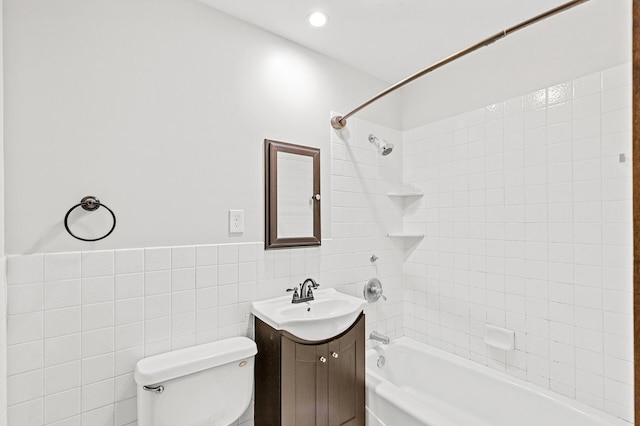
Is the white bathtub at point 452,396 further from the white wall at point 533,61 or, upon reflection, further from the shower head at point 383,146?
the white wall at point 533,61

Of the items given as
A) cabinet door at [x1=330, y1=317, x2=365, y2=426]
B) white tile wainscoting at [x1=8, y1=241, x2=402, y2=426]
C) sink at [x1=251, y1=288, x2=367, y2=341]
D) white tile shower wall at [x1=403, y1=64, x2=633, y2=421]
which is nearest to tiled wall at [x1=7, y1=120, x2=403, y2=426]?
white tile wainscoting at [x1=8, y1=241, x2=402, y2=426]

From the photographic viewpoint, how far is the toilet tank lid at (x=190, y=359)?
1242 millimetres

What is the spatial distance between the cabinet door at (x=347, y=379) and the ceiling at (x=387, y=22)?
1.69 meters

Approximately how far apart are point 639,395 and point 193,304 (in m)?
1.55

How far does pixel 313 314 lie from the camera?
181 cm

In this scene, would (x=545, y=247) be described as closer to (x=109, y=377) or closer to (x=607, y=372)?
(x=607, y=372)

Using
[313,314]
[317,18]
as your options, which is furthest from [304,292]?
[317,18]

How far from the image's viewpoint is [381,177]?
7.91ft

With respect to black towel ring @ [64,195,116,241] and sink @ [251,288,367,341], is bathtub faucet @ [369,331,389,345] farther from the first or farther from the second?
black towel ring @ [64,195,116,241]

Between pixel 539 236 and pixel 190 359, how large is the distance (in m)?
1.95

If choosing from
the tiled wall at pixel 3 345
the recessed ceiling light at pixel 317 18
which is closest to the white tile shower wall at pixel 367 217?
the recessed ceiling light at pixel 317 18

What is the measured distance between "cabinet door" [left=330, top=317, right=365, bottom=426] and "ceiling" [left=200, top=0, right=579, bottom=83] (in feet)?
5.54

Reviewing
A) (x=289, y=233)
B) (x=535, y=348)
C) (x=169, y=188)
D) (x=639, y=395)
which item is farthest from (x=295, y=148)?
(x=535, y=348)

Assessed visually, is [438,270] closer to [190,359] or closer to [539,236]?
[539,236]
